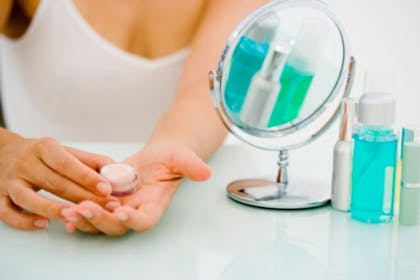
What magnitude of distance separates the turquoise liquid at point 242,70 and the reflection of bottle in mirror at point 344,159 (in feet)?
0.40

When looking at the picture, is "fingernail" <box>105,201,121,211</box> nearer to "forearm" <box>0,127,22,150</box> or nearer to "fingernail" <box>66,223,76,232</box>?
"fingernail" <box>66,223,76,232</box>

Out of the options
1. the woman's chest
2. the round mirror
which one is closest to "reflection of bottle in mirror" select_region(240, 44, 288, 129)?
the round mirror

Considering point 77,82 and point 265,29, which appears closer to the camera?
point 265,29

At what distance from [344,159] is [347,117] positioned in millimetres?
53

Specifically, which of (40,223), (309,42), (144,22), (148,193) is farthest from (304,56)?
(144,22)

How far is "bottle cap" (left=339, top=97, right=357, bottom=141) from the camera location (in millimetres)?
833

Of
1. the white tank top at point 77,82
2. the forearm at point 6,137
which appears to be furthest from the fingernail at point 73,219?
the white tank top at point 77,82

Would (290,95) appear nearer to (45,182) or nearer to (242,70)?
(242,70)

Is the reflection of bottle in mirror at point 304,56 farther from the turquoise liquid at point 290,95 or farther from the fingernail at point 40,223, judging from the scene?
the fingernail at point 40,223

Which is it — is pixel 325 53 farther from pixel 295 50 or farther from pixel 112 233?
pixel 112 233

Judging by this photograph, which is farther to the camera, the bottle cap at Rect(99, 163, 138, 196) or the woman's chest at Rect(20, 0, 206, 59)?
the woman's chest at Rect(20, 0, 206, 59)

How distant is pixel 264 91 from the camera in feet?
2.89

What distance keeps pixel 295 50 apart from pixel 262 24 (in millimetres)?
A: 55

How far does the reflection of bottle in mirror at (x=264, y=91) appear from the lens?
873 millimetres
